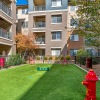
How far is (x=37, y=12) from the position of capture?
1431 inches

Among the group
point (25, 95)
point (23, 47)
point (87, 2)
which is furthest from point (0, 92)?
point (23, 47)

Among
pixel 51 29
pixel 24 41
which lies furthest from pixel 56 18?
pixel 24 41

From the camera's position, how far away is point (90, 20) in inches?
594

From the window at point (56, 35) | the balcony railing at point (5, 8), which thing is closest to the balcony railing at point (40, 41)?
the window at point (56, 35)

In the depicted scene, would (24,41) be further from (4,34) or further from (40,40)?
(4,34)

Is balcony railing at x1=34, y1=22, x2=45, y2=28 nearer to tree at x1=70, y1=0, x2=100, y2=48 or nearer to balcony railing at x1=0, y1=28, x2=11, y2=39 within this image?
balcony railing at x1=0, y1=28, x2=11, y2=39

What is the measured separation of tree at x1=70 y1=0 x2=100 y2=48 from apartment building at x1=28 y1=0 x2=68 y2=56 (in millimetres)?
18725

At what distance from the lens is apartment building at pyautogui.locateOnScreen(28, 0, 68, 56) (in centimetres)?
3503

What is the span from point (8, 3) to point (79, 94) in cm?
2321

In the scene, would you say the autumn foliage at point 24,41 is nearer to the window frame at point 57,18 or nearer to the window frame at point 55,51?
the window frame at point 55,51

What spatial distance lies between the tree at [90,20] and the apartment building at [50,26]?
61.4 ft

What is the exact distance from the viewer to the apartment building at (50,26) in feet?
115

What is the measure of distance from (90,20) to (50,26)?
21.1 metres

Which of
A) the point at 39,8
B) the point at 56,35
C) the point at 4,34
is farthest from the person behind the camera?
the point at 39,8
